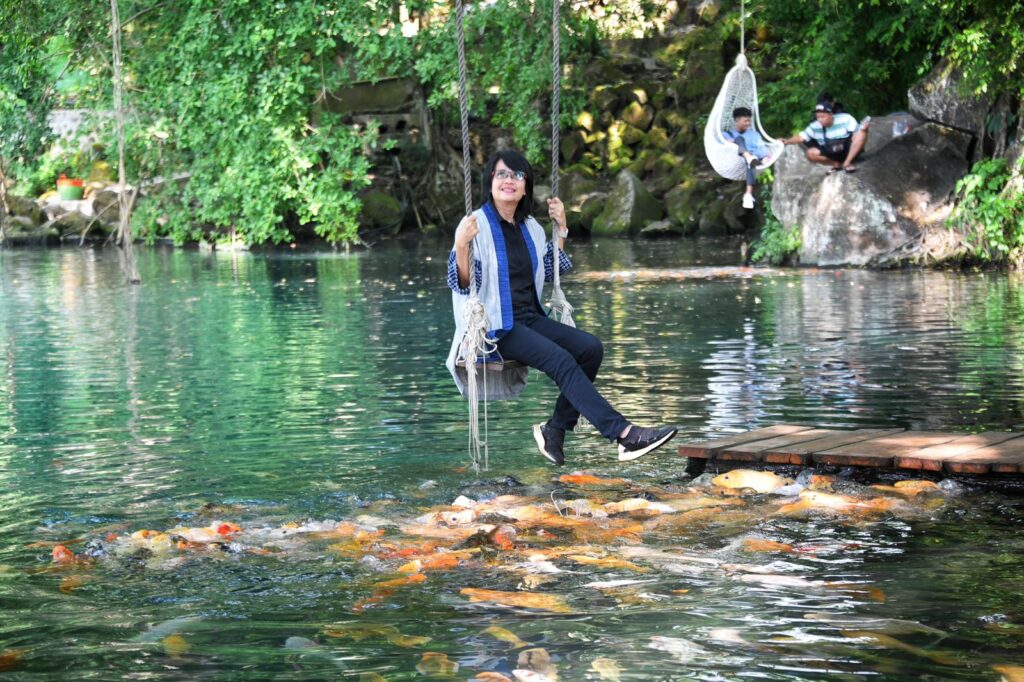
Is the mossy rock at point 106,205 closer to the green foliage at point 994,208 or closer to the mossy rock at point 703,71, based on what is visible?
the mossy rock at point 703,71

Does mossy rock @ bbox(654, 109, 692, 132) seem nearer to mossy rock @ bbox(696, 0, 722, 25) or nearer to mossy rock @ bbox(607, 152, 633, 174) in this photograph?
mossy rock @ bbox(607, 152, 633, 174)

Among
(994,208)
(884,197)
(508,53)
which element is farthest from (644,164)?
(994,208)

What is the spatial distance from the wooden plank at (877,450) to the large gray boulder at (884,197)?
16.2m

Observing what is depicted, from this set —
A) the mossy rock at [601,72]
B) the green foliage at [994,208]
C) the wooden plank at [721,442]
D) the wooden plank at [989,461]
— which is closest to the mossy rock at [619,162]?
the mossy rock at [601,72]

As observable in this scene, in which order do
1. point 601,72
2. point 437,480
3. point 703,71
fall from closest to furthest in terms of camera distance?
1. point 437,480
2. point 703,71
3. point 601,72

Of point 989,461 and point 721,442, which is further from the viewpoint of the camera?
point 721,442

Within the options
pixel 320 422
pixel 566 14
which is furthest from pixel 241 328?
pixel 566 14

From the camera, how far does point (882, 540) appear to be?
22.8 feet

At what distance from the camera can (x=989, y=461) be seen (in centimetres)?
Answer: 783

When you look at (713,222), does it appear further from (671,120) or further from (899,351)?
(899,351)

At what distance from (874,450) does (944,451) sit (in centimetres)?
36

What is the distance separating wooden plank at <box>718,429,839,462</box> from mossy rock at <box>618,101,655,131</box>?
110 ft

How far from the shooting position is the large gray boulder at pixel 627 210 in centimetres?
3712

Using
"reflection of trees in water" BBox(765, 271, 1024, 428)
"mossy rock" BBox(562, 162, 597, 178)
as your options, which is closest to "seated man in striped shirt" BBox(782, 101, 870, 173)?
"reflection of trees in water" BBox(765, 271, 1024, 428)
